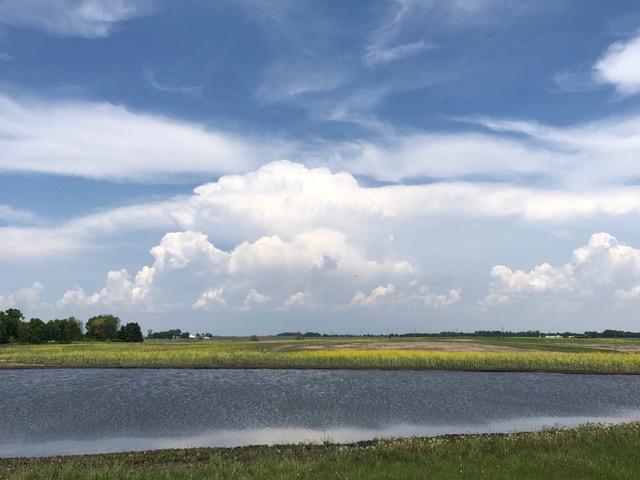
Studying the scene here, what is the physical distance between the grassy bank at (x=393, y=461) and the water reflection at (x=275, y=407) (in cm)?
456

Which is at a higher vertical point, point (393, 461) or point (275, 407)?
point (393, 461)

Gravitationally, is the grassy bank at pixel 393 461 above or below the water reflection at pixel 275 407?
above

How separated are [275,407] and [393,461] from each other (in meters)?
20.6

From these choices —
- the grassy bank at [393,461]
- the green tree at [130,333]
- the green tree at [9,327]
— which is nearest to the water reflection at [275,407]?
the grassy bank at [393,461]

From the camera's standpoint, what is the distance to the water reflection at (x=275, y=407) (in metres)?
27.4

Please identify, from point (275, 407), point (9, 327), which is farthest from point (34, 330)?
point (275, 407)

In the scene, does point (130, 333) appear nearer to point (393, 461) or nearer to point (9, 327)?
point (9, 327)

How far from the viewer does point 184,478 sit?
15758 mm

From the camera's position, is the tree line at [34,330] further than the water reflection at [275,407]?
Yes

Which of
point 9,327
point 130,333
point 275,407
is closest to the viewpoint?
point 275,407

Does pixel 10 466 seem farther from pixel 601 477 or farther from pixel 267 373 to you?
pixel 267 373

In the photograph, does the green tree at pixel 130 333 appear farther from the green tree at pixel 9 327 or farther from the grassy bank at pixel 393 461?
the grassy bank at pixel 393 461

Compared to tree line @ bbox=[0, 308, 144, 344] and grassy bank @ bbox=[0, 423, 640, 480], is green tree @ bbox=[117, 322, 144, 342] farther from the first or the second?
grassy bank @ bbox=[0, 423, 640, 480]

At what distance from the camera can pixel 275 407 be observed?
3688cm
